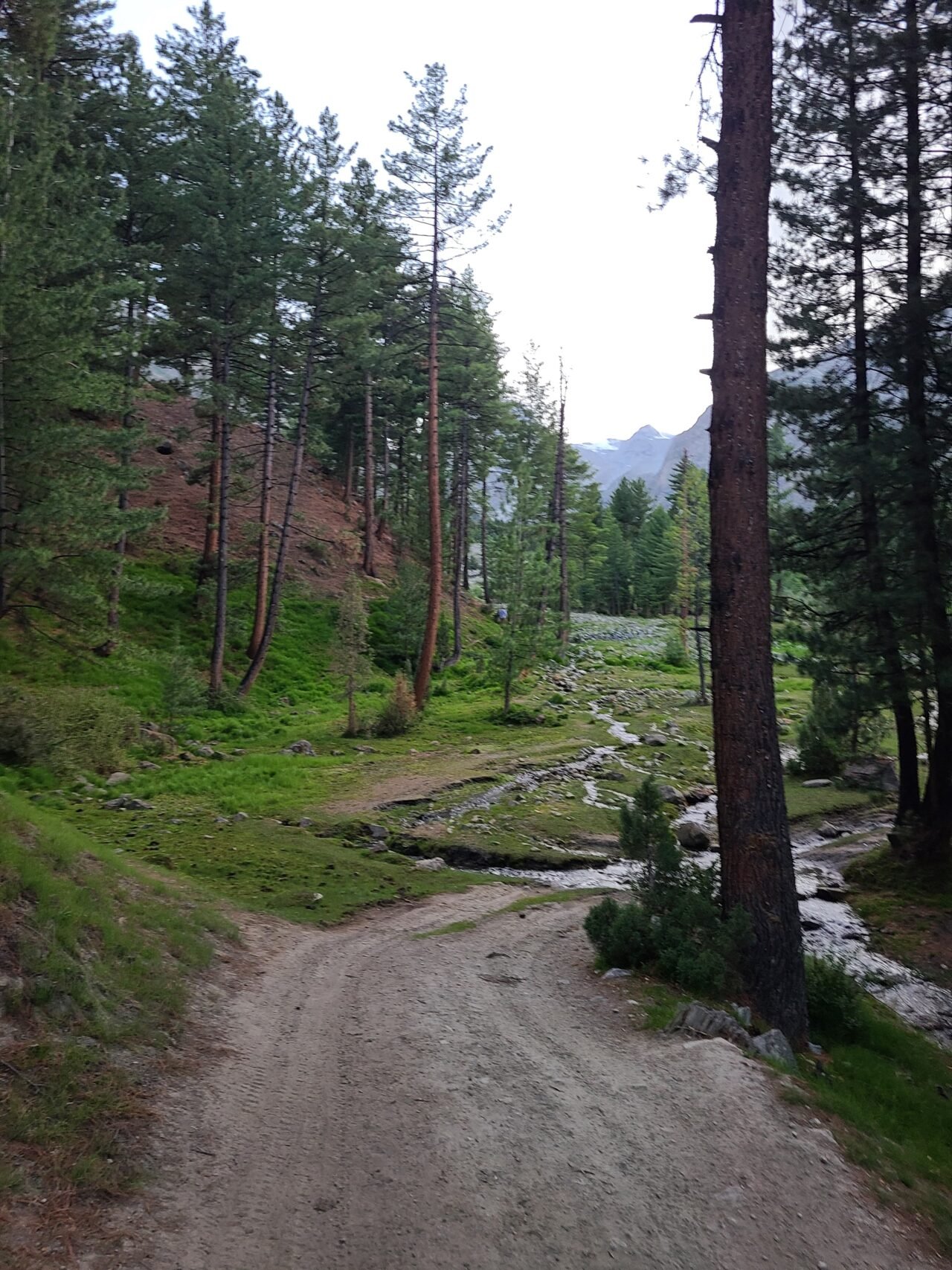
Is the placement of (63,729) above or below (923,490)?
below

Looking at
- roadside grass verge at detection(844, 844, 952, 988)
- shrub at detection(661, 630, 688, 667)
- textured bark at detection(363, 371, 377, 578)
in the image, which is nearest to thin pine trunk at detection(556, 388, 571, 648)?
shrub at detection(661, 630, 688, 667)

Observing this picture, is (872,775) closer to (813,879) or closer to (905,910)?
(813,879)

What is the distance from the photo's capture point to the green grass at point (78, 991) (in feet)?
13.0

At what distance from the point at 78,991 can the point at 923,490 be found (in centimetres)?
1224

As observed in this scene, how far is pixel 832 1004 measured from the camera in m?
7.89

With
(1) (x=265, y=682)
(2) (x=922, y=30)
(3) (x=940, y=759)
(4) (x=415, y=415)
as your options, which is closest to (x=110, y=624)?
(1) (x=265, y=682)

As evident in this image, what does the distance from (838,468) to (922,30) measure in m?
6.57

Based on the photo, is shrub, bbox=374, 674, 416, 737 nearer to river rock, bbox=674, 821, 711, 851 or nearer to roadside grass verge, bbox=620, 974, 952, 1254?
river rock, bbox=674, 821, 711, 851

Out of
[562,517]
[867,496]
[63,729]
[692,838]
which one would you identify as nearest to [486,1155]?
[692,838]

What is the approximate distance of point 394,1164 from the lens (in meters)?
4.42

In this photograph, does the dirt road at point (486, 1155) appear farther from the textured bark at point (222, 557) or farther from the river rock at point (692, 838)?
the textured bark at point (222, 557)

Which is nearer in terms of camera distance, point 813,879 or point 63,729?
point 813,879

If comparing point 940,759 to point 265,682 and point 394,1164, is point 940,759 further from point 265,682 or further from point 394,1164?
point 265,682

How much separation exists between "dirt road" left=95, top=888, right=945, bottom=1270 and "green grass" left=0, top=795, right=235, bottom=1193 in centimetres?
39
